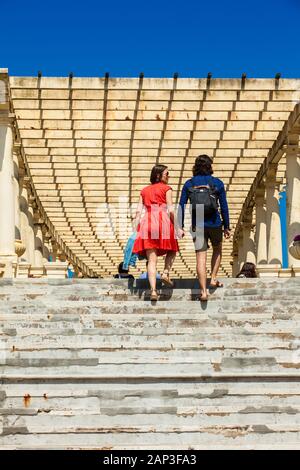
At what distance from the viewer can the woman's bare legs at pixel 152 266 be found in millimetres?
14633

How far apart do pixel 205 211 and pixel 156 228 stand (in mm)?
826

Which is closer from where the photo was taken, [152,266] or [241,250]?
[152,266]

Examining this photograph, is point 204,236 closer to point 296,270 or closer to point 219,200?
point 219,200

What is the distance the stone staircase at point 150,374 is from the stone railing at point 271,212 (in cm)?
1304

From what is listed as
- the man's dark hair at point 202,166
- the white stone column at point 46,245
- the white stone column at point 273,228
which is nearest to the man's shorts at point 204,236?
the man's dark hair at point 202,166

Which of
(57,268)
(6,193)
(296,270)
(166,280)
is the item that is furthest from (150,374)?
(296,270)

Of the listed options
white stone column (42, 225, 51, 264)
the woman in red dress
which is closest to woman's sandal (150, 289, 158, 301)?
the woman in red dress

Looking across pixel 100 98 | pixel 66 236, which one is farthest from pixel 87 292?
pixel 66 236

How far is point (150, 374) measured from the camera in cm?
1217

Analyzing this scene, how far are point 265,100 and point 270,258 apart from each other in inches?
356

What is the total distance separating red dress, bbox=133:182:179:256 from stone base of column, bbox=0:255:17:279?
8209 mm

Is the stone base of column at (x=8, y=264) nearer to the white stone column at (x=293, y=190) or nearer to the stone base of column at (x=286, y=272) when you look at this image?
the stone base of column at (x=286, y=272)

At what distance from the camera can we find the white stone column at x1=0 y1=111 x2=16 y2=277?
81.0ft
